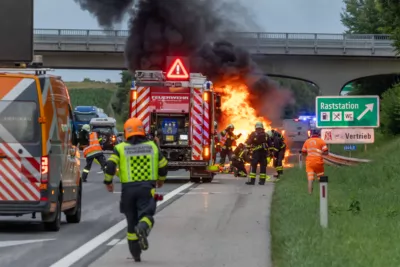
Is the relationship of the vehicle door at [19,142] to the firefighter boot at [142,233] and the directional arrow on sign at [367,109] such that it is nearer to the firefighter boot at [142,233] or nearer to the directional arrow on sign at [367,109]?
the firefighter boot at [142,233]

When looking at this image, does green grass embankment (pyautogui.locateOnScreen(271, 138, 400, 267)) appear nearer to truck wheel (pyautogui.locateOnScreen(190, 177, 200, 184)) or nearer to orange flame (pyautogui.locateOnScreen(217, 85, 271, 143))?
truck wheel (pyautogui.locateOnScreen(190, 177, 200, 184))

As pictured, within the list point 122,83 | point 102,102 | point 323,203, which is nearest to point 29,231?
point 323,203

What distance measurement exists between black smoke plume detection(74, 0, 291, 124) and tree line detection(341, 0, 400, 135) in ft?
19.5

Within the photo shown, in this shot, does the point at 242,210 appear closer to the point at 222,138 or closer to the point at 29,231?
the point at 29,231

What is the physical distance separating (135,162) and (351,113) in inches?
579

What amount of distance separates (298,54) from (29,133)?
4900 centimetres

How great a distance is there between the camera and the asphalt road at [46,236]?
11906mm

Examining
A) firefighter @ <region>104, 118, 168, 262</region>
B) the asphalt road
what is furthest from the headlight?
firefighter @ <region>104, 118, 168, 262</region>

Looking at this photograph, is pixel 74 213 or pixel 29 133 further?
pixel 74 213

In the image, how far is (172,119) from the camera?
2909 cm

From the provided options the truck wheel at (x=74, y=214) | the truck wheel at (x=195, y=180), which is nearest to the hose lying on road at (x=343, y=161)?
the truck wheel at (x=195, y=180)

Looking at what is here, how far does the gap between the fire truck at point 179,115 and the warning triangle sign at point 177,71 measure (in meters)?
0.04

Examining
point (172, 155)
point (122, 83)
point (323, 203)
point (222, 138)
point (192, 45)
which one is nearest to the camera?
point (323, 203)

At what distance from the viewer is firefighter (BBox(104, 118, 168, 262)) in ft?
37.4
